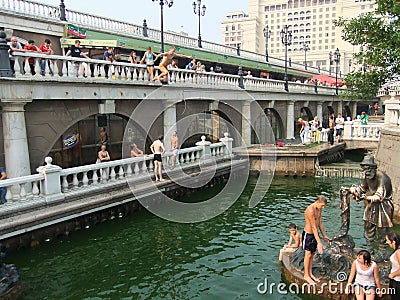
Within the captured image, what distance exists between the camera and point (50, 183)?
449 inches

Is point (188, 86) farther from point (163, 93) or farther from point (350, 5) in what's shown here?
point (350, 5)

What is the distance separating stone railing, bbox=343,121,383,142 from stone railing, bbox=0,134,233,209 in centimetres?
1387

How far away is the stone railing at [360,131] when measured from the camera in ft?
82.8

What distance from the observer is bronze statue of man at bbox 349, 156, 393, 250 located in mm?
8688

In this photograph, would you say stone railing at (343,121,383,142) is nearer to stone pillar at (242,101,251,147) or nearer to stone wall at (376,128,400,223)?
stone pillar at (242,101,251,147)

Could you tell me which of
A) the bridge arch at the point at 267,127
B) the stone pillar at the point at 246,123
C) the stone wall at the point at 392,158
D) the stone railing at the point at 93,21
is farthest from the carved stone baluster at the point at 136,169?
the bridge arch at the point at 267,127

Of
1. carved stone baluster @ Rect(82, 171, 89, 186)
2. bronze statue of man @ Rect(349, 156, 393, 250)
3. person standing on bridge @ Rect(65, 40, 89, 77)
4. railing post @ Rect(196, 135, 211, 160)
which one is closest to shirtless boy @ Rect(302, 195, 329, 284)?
bronze statue of man @ Rect(349, 156, 393, 250)

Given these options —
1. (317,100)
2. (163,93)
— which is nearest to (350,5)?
(317,100)

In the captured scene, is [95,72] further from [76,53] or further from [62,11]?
[62,11]

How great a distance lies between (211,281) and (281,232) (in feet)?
12.9

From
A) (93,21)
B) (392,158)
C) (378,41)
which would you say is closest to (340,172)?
(392,158)

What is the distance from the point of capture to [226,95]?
72.4 ft

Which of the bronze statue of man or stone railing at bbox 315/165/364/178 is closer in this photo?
the bronze statue of man

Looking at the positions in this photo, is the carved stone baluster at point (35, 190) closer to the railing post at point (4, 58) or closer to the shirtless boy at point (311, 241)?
the railing post at point (4, 58)
